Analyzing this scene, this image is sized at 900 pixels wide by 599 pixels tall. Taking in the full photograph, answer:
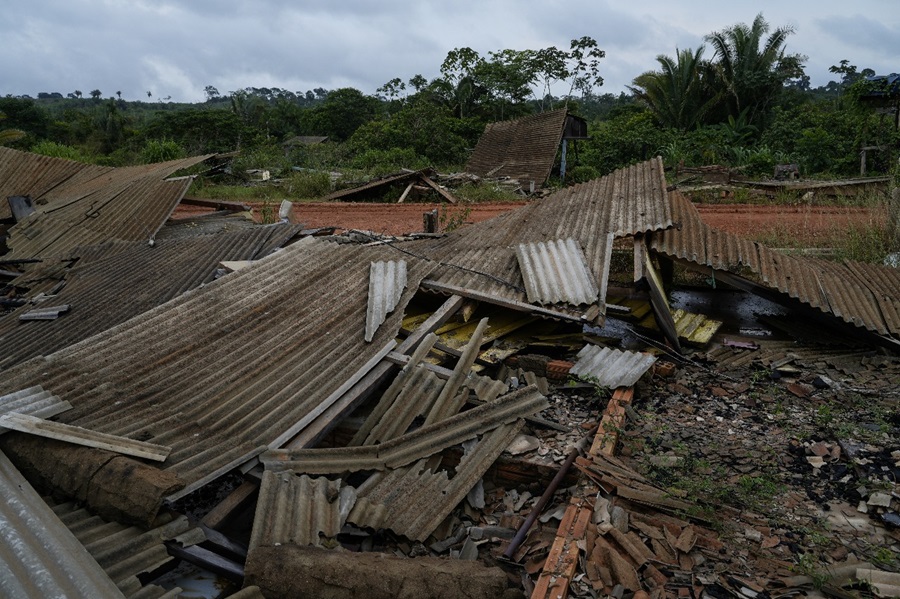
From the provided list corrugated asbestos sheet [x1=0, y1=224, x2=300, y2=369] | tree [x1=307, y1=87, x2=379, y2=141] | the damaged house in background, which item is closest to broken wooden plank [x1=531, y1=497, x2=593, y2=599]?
the damaged house in background

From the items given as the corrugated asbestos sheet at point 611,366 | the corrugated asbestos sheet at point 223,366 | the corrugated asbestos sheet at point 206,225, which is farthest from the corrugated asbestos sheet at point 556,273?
the corrugated asbestos sheet at point 206,225

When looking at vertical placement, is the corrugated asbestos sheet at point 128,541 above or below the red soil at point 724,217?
below

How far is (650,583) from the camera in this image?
3.28 meters

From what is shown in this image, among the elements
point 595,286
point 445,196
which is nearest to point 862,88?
point 445,196

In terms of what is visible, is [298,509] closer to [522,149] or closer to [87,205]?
[87,205]

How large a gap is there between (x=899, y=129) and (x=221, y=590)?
21.0 meters

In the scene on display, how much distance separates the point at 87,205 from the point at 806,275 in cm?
1112

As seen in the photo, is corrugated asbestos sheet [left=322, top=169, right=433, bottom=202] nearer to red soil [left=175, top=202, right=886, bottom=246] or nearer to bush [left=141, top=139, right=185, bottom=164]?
red soil [left=175, top=202, right=886, bottom=246]

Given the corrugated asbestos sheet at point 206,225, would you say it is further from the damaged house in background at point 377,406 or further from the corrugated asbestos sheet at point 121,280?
the damaged house in background at point 377,406

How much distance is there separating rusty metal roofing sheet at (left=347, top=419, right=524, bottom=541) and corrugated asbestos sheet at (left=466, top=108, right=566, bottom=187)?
53.7ft

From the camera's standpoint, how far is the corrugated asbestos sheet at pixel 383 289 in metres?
5.38

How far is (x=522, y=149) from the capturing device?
2162 cm

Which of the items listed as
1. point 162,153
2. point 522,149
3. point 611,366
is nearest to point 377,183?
point 522,149

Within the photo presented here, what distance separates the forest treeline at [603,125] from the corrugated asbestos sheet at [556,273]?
47.0 ft
